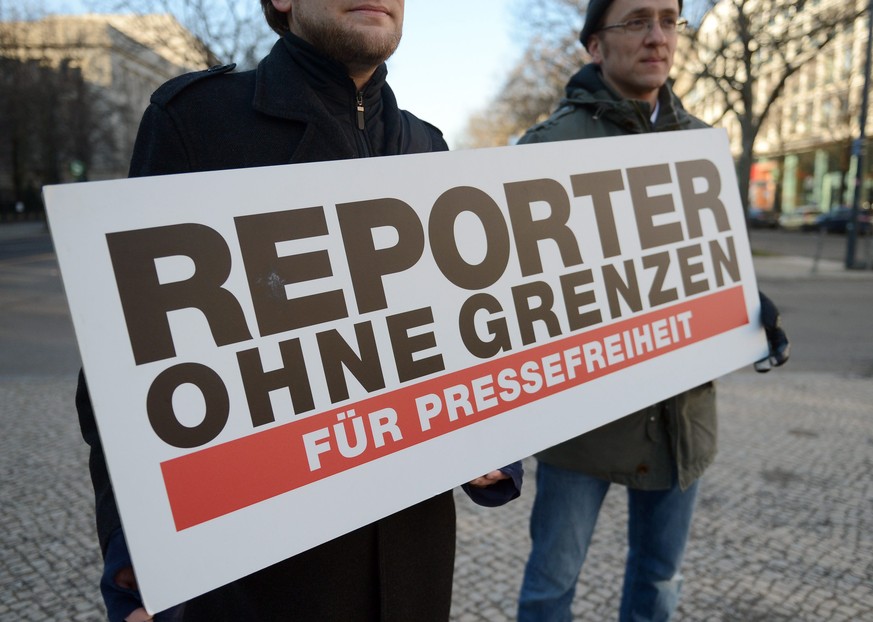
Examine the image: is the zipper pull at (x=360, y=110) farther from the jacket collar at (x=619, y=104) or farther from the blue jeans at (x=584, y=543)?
the blue jeans at (x=584, y=543)

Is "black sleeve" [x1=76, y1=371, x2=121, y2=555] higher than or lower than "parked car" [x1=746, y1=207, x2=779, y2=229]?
higher

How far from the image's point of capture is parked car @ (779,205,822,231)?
115ft

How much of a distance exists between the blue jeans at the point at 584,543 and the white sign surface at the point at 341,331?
1.39ft

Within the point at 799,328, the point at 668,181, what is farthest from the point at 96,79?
the point at 668,181

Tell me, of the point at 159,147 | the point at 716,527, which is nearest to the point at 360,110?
the point at 159,147

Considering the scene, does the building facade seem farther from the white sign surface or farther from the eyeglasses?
the white sign surface

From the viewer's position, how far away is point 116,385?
109 cm

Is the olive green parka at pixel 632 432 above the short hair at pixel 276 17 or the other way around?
the other way around

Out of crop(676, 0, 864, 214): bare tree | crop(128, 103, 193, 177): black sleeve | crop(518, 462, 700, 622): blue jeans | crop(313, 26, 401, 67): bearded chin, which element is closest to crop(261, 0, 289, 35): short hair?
crop(313, 26, 401, 67): bearded chin

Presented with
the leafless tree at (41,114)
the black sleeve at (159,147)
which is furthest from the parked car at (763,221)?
the black sleeve at (159,147)

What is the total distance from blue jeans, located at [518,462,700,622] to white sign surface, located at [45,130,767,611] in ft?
1.39

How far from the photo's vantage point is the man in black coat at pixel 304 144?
1.23m

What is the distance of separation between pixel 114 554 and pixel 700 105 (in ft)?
86.2

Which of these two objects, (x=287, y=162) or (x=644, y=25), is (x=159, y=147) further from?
(x=644, y=25)
